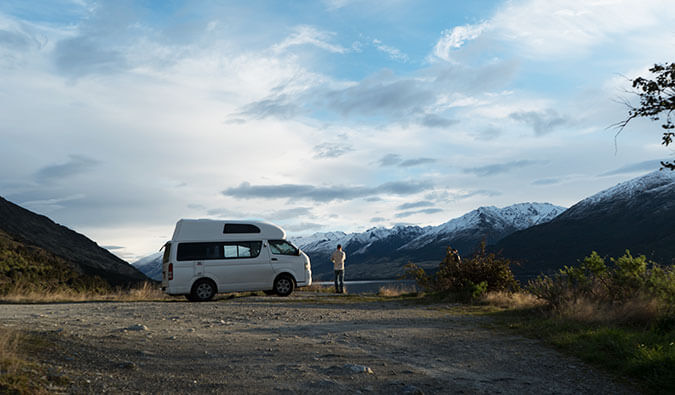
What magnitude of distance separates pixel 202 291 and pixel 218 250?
1479 millimetres

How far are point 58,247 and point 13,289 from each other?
20.1 m

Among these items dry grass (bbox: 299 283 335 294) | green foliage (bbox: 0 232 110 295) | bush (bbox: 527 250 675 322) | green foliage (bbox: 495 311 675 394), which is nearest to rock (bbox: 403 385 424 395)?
green foliage (bbox: 495 311 675 394)

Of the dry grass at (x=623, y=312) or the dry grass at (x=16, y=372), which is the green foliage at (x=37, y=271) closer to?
the dry grass at (x=16, y=372)

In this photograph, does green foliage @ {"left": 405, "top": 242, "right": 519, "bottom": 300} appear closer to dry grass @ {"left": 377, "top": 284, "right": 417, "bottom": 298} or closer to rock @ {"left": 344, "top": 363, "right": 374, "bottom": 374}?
dry grass @ {"left": 377, "top": 284, "right": 417, "bottom": 298}

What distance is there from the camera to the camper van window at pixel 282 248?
18094 millimetres

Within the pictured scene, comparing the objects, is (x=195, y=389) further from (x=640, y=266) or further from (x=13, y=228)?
(x=13, y=228)

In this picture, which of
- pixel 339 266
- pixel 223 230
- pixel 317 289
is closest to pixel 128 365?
pixel 223 230

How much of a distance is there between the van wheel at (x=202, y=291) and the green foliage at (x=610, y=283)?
10.3m

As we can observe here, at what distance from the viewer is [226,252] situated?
57.0ft

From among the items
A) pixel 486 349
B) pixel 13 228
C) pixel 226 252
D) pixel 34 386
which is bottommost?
pixel 486 349

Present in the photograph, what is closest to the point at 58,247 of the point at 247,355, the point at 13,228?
the point at 13,228

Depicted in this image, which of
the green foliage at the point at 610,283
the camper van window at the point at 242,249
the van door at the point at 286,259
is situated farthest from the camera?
the van door at the point at 286,259

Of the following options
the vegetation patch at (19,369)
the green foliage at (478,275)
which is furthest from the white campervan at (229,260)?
the vegetation patch at (19,369)

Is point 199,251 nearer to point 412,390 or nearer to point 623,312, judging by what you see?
point 623,312
